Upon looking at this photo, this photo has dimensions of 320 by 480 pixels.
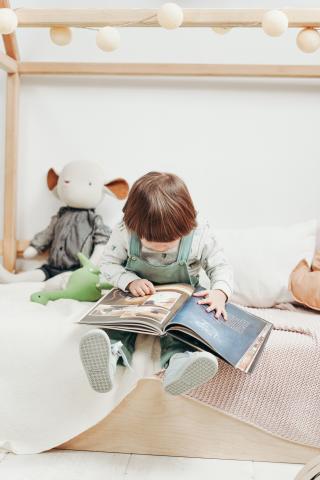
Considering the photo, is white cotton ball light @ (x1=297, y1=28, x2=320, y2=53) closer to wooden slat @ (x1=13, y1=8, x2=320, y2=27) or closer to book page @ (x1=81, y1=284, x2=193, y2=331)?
wooden slat @ (x1=13, y1=8, x2=320, y2=27)

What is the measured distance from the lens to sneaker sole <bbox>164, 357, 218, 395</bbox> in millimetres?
1074

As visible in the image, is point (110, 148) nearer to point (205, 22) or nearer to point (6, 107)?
point (6, 107)

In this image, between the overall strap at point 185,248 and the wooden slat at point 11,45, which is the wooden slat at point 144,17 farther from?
the overall strap at point 185,248

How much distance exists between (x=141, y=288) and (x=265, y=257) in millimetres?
493

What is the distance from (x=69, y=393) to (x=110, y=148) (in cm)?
94

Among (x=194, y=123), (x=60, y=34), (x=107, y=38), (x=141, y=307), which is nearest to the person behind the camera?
(x=141, y=307)

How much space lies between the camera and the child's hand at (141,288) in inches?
51.1

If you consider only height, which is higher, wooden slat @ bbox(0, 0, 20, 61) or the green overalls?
wooden slat @ bbox(0, 0, 20, 61)

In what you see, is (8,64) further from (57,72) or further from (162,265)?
(162,265)

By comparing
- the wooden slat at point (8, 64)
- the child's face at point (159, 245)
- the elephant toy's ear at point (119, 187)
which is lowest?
the child's face at point (159, 245)

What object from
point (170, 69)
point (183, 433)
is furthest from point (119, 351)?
point (170, 69)

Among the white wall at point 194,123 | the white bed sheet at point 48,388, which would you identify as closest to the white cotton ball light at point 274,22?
the white wall at point 194,123

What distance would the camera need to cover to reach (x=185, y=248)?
137 cm

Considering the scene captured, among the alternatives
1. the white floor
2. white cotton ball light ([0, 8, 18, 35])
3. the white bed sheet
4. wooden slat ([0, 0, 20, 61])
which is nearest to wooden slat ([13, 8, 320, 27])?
white cotton ball light ([0, 8, 18, 35])
